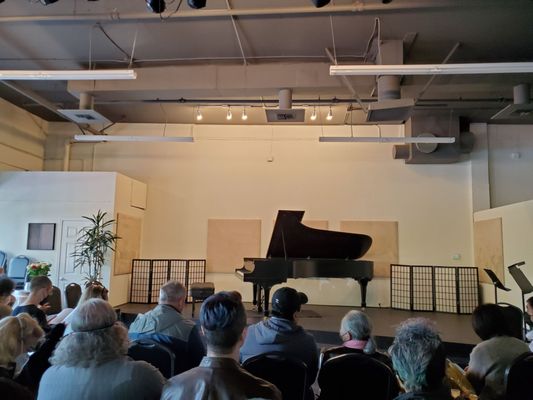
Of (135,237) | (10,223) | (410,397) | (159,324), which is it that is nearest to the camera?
(410,397)

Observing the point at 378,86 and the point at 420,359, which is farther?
the point at 378,86

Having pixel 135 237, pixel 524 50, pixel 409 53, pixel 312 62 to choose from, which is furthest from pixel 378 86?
pixel 135 237

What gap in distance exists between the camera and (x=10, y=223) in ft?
27.9

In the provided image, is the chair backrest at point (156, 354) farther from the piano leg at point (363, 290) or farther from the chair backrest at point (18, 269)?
the chair backrest at point (18, 269)

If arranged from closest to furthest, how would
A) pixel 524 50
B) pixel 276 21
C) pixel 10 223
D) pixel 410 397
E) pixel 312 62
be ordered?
1. pixel 410 397
2. pixel 276 21
3. pixel 524 50
4. pixel 312 62
5. pixel 10 223

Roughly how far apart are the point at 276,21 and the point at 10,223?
662 centimetres

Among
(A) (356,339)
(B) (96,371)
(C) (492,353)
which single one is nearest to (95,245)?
(A) (356,339)

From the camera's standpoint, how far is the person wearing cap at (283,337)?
2.71m

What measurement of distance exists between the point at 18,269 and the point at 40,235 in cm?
77

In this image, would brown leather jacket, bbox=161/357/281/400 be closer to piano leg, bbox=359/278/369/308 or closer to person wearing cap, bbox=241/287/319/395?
person wearing cap, bbox=241/287/319/395

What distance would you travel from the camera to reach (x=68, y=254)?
838 cm

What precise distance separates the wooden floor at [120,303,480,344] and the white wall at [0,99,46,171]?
12.8 feet

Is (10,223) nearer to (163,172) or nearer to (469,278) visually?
(163,172)

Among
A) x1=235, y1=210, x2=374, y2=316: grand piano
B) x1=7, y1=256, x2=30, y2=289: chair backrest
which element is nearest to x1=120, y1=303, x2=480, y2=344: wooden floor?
x1=235, y1=210, x2=374, y2=316: grand piano
